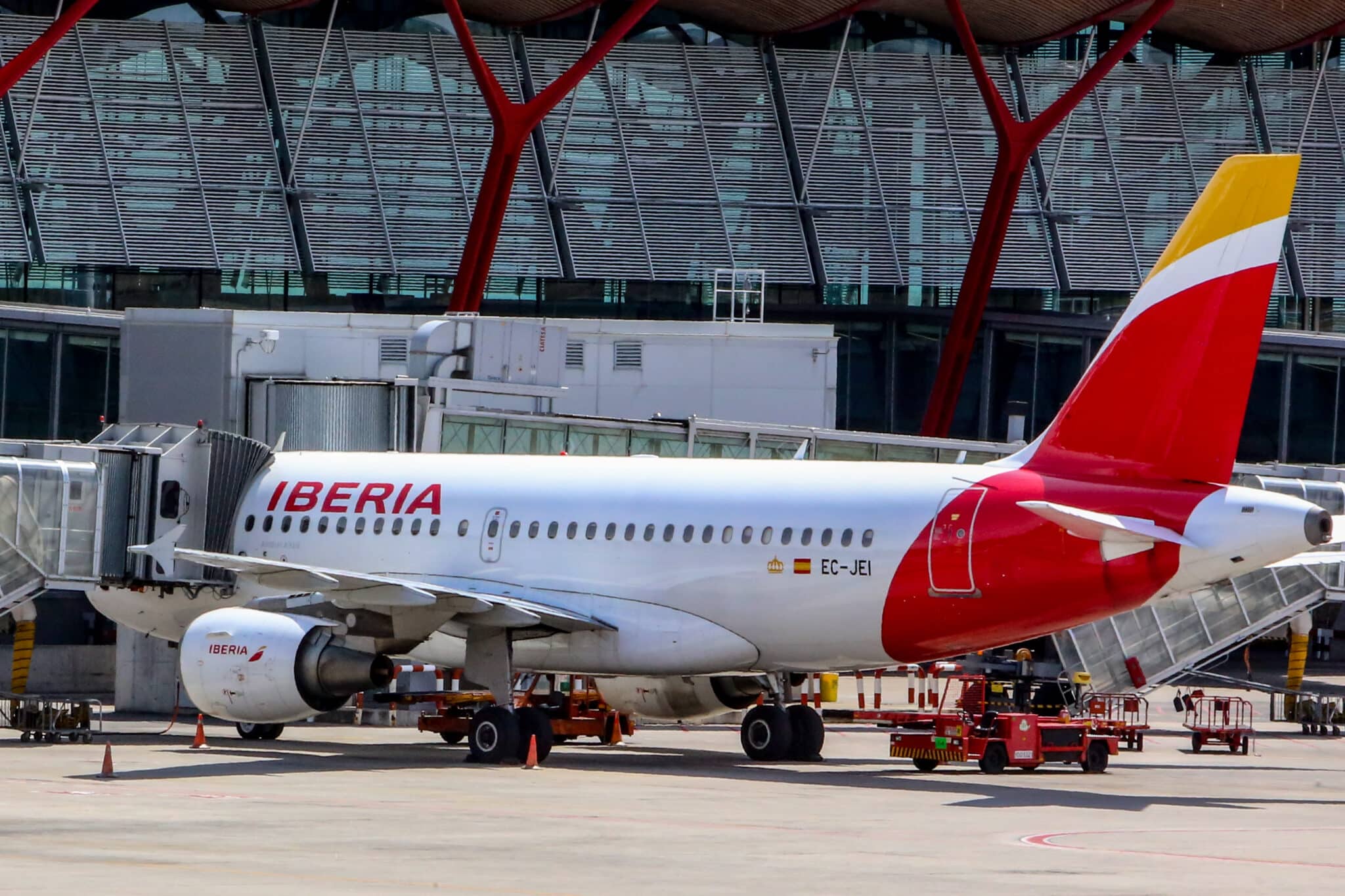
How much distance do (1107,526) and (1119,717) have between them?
1775cm

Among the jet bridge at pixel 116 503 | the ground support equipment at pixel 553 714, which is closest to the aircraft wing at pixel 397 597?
the ground support equipment at pixel 553 714

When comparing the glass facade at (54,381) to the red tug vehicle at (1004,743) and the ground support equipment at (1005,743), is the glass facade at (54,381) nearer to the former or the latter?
the red tug vehicle at (1004,743)

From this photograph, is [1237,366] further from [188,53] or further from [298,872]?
[188,53]

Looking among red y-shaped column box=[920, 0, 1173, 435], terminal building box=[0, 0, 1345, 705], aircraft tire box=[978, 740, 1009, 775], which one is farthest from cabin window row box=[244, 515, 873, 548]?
red y-shaped column box=[920, 0, 1173, 435]

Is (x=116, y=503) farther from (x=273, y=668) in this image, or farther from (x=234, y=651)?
(x=273, y=668)

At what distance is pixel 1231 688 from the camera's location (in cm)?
5447

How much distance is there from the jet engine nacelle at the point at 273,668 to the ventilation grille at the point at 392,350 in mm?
12997

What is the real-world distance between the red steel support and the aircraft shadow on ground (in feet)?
87.7

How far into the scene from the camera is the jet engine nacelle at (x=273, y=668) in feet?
93.5

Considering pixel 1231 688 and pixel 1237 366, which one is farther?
pixel 1231 688

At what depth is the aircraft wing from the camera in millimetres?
28109

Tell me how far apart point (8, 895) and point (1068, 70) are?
206ft

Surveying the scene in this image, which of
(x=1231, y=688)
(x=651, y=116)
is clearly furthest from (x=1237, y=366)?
(x=651, y=116)

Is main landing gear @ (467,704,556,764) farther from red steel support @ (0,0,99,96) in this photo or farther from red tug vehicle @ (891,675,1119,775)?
red steel support @ (0,0,99,96)
